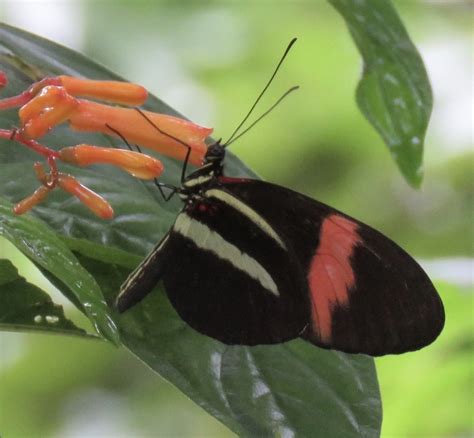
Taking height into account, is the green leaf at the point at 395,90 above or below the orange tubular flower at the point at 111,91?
above

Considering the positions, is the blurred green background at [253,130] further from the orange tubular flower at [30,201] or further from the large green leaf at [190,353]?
the orange tubular flower at [30,201]

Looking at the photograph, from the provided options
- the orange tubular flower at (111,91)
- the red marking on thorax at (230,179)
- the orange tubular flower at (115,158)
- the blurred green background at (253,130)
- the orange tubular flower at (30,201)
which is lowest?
the blurred green background at (253,130)

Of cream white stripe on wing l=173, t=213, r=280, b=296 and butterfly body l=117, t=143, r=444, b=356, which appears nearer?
butterfly body l=117, t=143, r=444, b=356

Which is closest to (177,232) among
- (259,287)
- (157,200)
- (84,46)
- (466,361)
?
(157,200)

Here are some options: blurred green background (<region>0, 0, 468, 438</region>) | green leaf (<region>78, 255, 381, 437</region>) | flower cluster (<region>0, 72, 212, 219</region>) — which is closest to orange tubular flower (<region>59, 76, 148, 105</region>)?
flower cluster (<region>0, 72, 212, 219</region>)

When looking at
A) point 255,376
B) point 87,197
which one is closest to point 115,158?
point 87,197

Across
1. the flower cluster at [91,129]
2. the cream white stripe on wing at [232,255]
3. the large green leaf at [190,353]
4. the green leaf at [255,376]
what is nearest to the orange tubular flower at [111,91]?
the flower cluster at [91,129]

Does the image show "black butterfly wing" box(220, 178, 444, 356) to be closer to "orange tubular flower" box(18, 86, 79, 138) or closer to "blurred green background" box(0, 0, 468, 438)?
"orange tubular flower" box(18, 86, 79, 138)
